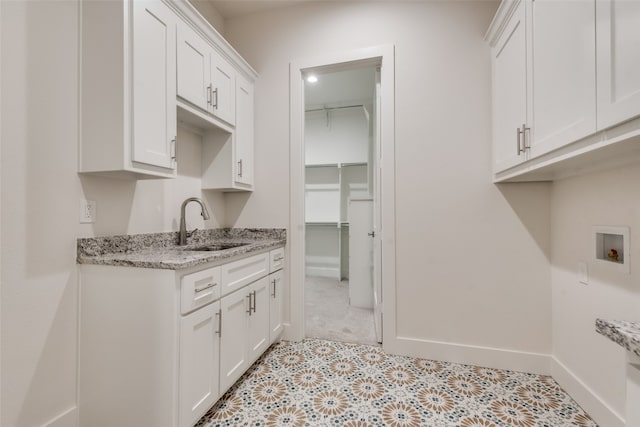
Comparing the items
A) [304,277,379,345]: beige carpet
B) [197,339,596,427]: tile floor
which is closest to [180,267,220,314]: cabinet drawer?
[197,339,596,427]: tile floor

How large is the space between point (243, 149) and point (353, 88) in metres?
2.30

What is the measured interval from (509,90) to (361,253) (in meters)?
2.13

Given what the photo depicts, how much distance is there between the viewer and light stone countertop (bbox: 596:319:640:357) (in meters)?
0.63

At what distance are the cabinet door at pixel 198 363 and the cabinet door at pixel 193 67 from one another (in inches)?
51.4

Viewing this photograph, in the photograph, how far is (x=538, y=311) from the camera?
1.93 m

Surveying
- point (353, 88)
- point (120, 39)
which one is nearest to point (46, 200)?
point (120, 39)

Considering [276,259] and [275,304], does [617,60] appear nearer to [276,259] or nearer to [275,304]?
[276,259]

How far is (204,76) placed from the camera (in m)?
1.88

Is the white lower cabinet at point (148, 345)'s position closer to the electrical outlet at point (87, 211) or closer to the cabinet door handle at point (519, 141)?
the electrical outlet at point (87, 211)

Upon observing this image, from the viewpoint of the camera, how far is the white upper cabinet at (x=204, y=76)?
5.53 ft

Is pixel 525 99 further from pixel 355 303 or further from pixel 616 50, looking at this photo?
pixel 355 303

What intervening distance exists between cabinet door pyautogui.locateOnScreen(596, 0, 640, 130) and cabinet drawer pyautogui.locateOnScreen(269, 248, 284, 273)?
6.47 ft

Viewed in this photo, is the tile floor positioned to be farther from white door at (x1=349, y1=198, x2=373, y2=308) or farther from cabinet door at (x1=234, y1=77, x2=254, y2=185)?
cabinet door at (x1=234, y1=77, x2=254, y2=185)

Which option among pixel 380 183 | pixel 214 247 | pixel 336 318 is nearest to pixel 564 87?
pixel 380 183
